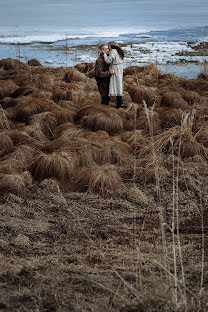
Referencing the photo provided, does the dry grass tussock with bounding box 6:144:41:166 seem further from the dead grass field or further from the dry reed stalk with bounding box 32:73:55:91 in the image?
the dry reed stalk with bounding box 32:73:55:91

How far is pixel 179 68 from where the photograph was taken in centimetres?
1357

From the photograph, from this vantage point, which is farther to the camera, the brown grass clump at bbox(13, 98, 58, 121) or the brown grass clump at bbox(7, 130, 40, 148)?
the brown grass clump at bbox(13, 98, 58, 121)

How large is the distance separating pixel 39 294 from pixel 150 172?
122 inches

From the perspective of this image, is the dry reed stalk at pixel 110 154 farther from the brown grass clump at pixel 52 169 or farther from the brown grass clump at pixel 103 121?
the brown grass clump at pixel 103 121

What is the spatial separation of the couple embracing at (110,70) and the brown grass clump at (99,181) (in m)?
3.06

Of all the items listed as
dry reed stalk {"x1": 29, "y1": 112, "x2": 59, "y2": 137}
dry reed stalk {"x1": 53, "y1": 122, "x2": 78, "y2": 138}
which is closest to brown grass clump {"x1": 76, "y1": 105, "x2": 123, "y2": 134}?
dry reed stalk {"x1": 53, "y1": 122, "x2": 78, "y2": 138}

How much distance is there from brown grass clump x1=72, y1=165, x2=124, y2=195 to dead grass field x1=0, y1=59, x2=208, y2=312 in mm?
12

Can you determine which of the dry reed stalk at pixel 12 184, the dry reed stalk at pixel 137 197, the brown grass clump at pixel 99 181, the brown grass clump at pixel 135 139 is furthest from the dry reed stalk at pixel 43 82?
the dry reed stalk at pixel 137 197

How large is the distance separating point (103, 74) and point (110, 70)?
0.15 meters

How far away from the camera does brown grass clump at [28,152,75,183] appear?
514 centimetres

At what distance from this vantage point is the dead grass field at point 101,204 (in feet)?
7.44

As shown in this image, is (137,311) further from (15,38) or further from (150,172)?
(15,38)

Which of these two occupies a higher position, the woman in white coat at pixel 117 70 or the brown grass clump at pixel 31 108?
the woman in white coat at pixel 117 70

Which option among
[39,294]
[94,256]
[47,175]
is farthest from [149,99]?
[39,294]
